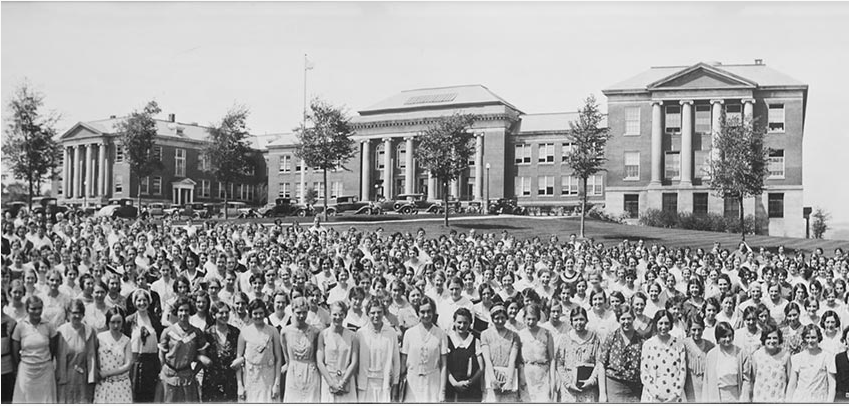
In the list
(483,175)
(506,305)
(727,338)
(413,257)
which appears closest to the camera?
(727,338)

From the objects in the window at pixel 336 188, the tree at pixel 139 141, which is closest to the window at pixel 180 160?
the tree at pixel 139 141

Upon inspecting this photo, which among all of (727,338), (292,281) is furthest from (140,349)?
(727,338)

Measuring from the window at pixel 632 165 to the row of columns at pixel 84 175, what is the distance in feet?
110

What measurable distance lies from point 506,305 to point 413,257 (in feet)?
20.2

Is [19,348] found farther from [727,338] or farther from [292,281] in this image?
[727,338]

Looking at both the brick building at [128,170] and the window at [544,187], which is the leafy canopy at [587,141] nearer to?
the brick building at [128,170]

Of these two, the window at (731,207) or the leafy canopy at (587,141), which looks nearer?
the leafy canopy at (587,141)

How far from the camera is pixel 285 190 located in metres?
64.0

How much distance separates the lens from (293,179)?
62.4 metres

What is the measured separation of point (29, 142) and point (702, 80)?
139 ft

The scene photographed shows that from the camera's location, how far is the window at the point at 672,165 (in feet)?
179

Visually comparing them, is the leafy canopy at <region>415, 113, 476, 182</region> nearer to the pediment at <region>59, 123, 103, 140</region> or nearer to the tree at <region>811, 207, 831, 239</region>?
the pediment at <region>59, 123, 103, 140</region>

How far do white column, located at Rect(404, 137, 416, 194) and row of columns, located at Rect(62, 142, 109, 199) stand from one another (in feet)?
84.3

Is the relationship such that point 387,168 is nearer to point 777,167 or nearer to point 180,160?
point 180,160
